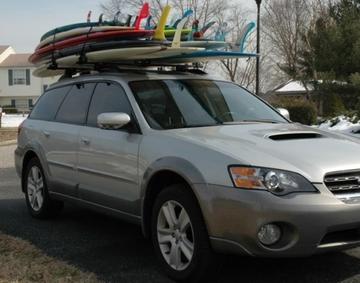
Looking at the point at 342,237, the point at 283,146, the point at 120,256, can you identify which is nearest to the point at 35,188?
the point at 120,256

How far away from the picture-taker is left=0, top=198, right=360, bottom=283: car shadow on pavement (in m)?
4.71

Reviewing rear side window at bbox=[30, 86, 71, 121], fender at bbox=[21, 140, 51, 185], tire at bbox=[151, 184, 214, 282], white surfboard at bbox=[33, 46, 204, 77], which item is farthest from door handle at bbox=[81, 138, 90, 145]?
tire at bbox=[151, 184, 214, 282]

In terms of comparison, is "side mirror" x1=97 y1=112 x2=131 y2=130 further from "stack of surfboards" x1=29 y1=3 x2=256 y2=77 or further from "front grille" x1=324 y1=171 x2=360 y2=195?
"front grille" x1=324 y1=171 x2=360 y2=195

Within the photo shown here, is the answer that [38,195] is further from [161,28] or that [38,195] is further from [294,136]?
[294,136]

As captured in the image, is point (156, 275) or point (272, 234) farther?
point (156, 275)

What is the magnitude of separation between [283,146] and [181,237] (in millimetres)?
1043

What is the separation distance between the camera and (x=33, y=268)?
4953mm

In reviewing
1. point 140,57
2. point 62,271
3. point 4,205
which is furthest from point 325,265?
point 4,205

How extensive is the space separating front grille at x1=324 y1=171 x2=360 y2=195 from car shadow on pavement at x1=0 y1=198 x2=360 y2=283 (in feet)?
2.73

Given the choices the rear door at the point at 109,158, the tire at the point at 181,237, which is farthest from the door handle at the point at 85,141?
the tire at the point at 181,237

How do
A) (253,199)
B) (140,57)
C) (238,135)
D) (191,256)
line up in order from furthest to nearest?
(140,57) → (238,135) → (191,256) → (253,199)

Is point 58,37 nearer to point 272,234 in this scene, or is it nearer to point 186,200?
point 186,200

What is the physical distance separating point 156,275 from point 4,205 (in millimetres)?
3954

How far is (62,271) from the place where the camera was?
4875 millimetres
